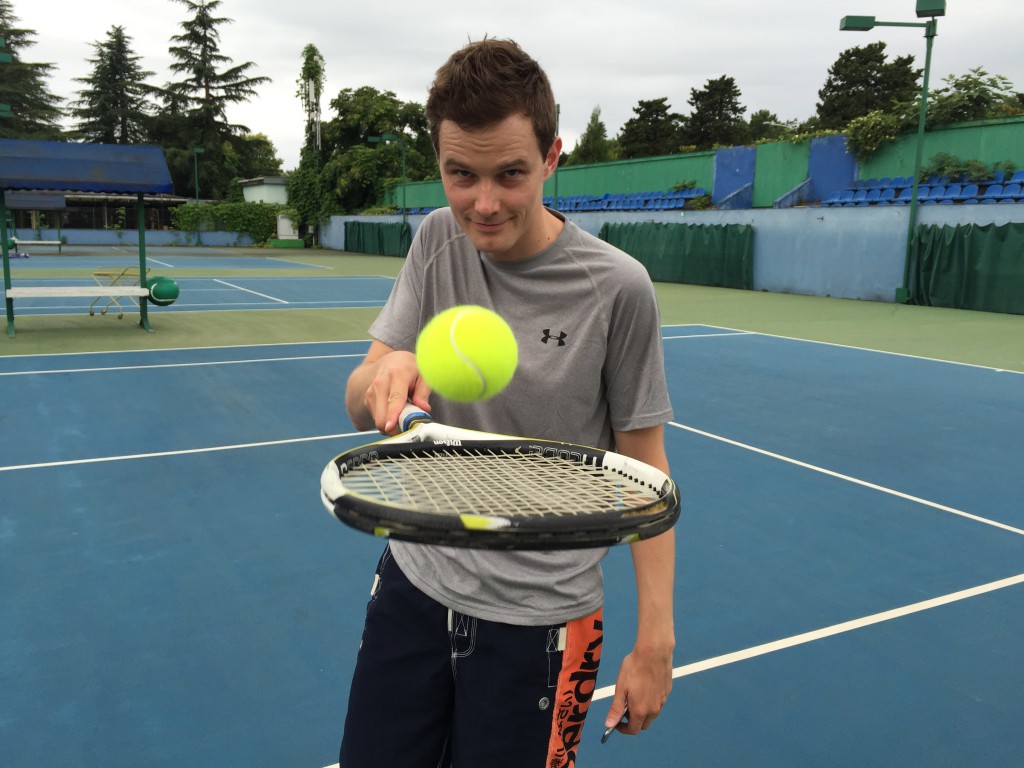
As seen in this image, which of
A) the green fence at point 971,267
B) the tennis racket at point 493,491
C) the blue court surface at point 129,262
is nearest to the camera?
the tennis racket at point 493,491

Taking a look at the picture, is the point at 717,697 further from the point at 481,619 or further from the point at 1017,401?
the point at 1017,401

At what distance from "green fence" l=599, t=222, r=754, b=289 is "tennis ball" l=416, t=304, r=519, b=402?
72.1 feet

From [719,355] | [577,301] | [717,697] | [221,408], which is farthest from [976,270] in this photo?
[577,301]

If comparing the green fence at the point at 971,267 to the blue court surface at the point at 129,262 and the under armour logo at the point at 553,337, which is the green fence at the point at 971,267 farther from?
the blue court surface at the point at 129,262

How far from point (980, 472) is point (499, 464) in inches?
203

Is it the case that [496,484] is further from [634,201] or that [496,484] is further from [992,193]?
[634,201]

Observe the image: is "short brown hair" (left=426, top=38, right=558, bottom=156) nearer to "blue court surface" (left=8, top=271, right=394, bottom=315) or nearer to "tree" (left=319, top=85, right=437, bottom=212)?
"blue court surface" (left=8, top=271, right=394, bottom=315)

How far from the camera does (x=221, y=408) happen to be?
7.38 m

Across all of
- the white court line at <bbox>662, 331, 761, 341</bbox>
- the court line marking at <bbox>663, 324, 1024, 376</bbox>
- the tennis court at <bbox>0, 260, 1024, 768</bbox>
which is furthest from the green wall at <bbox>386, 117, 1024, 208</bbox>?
the tennis court at <bbox>0, 260, 1024, 768</bbox>

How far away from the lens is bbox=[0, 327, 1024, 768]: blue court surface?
281 centimetres

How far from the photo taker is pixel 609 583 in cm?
389

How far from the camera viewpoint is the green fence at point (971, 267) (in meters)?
16.4

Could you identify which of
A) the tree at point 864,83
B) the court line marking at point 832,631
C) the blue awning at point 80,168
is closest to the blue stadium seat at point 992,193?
the blue awning at point 80,168

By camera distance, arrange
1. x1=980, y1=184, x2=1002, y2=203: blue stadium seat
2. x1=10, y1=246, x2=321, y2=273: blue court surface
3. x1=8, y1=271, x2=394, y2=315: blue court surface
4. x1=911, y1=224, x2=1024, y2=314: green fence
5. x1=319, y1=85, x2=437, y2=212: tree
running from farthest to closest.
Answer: x1=319, y1=85, x2=437, y2=212: tree
x1=10, y1=246, x2=321, y2=273: blue court surface
x1=980, y1=184, x2=1002, y2=203: blue stadium seat
x1=911, y1=224, x2=1024, y2=314: green fence
x1=8, y1=271, x2=394, y2=315: blue court surface
